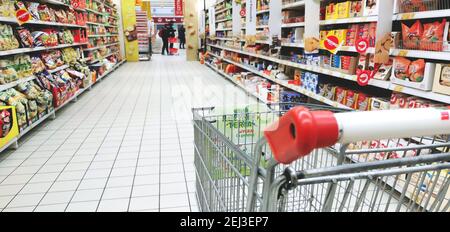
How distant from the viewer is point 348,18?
3020 mm

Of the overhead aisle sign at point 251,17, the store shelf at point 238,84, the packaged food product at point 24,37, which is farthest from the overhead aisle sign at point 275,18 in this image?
the packaged food product at point 24,37

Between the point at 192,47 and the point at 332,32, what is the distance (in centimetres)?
1195

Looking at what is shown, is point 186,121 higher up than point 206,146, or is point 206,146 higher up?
point 206,146

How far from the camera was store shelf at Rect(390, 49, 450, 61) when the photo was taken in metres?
2.04

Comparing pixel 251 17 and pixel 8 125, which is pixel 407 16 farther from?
pixel 8 125

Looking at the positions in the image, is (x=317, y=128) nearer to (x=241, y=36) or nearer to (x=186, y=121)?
(x=186, y=121)

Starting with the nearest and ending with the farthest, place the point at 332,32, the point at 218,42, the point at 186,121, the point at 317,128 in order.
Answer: the point at 317,128
the point at 332,32
the point at 186,121
the point at 218,42

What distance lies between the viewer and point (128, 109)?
5371 mm

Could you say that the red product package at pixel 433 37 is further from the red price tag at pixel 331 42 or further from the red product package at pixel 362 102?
the red price tag at pixel 331 42
